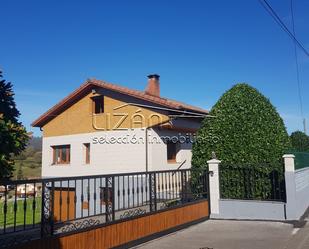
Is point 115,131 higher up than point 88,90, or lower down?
lower down

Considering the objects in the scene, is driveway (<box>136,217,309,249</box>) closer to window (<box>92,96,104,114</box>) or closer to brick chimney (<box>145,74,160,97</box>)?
window (<box>92,96,104,114</box>)

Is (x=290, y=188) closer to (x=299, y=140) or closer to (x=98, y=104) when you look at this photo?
(x=98, y=104)

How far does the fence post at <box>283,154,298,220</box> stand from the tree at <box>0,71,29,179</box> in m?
7.34

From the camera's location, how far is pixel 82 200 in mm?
6129

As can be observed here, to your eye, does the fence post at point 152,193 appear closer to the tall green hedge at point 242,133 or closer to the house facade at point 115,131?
the tall green hedge at point 242,133

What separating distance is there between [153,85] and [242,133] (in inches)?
450

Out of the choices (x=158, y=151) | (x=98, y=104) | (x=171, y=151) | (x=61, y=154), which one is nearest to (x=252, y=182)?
(x=158, y=151)

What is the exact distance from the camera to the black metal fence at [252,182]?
9914mm

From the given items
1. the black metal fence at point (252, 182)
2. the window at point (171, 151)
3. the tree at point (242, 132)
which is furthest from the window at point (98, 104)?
the black metal fence at point (252, 182)

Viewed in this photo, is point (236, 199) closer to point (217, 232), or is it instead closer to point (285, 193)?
point (285, 193)

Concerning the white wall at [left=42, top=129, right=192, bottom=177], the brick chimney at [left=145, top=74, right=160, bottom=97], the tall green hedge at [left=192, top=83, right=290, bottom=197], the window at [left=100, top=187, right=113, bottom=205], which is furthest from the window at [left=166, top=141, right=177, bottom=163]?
the window at [left=100, top=187, right=113, bottom=205]

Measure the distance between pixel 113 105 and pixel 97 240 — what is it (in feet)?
43.3

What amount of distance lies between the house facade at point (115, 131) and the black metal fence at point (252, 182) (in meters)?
6.48

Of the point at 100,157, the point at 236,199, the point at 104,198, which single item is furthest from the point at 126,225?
the point at 100,157
